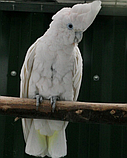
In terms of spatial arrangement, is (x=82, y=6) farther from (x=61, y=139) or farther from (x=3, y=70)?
(x=3, y=70)

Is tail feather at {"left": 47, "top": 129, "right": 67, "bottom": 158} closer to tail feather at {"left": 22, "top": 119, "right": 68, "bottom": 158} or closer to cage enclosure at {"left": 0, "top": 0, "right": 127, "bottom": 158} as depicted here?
tail feather at {"left": 22, "top": 119, "right": 68, "bottom": 158}

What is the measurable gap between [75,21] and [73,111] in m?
0.74

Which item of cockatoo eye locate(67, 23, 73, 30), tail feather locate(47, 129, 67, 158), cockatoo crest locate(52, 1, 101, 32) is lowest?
tail feather locate(47, 129, 67, 158)

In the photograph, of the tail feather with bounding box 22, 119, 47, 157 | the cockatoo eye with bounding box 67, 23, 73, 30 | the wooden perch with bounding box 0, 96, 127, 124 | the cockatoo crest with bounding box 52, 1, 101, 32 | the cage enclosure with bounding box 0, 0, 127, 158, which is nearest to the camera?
the wooden perch with bounding box 0, 96, 127, 124

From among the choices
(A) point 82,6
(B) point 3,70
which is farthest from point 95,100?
(A) point 82,6

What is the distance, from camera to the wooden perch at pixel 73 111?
5.65 ft

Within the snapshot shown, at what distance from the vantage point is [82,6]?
186 centimetres

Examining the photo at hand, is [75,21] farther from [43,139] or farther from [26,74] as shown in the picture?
[43,139]

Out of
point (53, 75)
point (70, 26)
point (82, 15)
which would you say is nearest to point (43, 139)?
→ point (53, 75)

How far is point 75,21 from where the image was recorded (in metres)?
1.89

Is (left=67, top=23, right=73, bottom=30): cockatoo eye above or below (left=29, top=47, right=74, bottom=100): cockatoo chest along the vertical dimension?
above

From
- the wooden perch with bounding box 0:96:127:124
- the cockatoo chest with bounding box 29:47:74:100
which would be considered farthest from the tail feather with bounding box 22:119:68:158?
the wooden perch with bounding box 0:96:127:124

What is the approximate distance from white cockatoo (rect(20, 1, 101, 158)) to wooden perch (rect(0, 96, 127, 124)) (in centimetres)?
13

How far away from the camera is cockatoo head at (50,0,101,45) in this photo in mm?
1835
